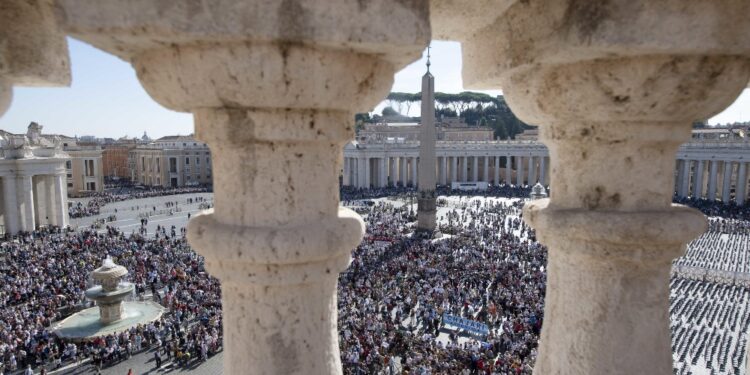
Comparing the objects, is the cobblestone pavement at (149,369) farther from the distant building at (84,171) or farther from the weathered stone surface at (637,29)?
the distant building at (84,171)

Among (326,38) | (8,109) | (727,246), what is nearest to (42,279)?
(8,109)

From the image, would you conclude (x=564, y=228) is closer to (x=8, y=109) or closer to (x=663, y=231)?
(x=663, y=231)

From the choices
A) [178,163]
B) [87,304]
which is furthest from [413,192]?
[87,304]

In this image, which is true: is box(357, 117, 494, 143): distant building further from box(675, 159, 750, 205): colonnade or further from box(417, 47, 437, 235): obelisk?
box(417, 47, 437, 235): obelisk

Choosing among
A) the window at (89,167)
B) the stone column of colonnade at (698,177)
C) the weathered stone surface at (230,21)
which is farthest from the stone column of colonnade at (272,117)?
the window at (89,167)

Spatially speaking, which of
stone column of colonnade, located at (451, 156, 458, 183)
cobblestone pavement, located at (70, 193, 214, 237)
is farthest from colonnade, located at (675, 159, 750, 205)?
cobblestone pavement, located at (70, 193, 214, 237)
